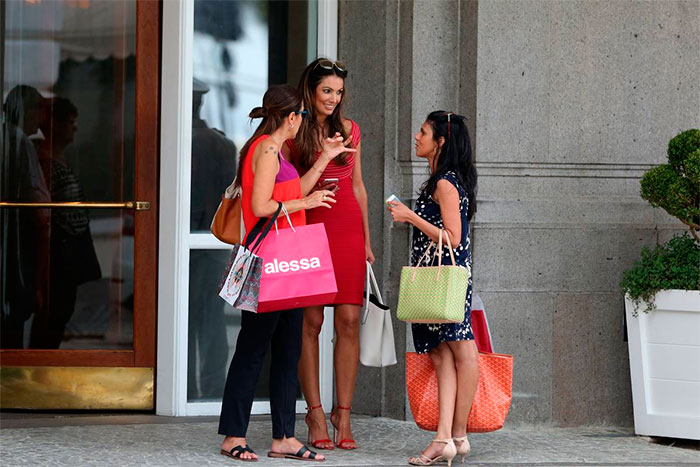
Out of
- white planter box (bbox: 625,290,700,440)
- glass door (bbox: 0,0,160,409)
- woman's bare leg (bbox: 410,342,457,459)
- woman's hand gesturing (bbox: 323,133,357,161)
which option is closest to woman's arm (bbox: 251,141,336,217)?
woman's hand gesturing (bbox: 323,133,357,161)

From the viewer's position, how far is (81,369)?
6707 mm

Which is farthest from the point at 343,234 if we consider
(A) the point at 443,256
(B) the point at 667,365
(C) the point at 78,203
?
(C) the point at 78,203

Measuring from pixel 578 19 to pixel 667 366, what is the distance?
→ 204cm

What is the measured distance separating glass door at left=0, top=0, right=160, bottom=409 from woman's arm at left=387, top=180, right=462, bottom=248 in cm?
210

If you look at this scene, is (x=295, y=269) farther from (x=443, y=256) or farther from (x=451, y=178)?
(x=451, y=178)

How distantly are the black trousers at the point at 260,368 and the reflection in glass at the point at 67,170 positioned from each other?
174cm

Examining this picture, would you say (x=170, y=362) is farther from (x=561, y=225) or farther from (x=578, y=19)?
(x=578, y=19)

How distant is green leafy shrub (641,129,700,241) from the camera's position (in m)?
5.81

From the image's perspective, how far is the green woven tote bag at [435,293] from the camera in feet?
16.5

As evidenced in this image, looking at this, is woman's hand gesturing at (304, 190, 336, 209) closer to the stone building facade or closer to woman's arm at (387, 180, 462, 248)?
woman's arm at (387, 180, 462, 248)

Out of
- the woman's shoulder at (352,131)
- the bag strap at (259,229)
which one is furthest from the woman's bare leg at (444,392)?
the woman's shoulder at (352,131)

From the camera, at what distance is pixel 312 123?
18.2 ft

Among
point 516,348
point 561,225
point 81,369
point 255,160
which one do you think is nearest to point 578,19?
point 561,225

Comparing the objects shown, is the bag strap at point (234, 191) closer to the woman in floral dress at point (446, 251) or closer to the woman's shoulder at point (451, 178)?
the woman in floral dress at point (446, 251)
